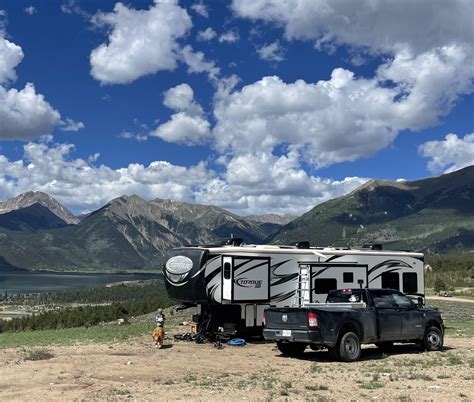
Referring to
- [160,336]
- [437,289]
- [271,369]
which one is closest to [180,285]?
[160,336]

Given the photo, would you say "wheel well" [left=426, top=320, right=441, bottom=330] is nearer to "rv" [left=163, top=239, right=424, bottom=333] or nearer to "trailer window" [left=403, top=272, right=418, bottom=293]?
"rv" [left=163, top=239, right=424, bottom=333]

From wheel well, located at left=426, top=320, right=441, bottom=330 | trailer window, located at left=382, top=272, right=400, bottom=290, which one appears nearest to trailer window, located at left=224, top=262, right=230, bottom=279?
wheel well, located at left=426, top=320, right=441, bottom=330

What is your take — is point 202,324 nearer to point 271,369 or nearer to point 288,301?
point 288,301

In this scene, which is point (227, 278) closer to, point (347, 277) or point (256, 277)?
point (256, 277)

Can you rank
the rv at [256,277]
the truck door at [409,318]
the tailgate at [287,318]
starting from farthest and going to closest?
1. the rv at [256,277]
2. the truck door at [409,318]
3. the tailgate at [287,318]

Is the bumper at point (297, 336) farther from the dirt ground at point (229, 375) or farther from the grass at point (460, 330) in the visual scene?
the grass at point (460, 330)

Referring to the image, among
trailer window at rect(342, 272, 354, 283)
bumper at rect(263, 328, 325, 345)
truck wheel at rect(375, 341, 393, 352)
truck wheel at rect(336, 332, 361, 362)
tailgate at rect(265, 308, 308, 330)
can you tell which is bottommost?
truck wheel at rect(375, 341, 393, 352)

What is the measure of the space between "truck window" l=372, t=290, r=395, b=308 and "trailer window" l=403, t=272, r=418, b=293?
831cm

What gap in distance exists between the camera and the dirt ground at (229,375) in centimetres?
1091

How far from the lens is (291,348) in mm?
17125

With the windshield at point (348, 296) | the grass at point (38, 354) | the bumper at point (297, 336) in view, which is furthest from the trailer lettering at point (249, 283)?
the grass at point (38, 354)

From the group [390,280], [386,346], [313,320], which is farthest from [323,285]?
[313,320]

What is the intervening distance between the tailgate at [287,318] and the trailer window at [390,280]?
9.59m

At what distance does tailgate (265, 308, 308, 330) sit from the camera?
15.5 metres
